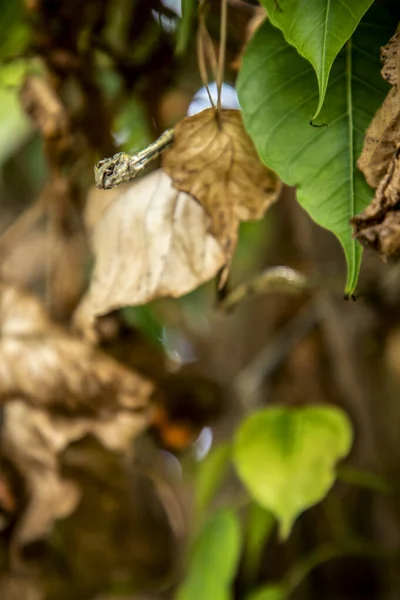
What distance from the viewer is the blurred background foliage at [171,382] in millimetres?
796

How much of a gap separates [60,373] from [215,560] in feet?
0.96

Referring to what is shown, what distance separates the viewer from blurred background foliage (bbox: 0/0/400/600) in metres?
0.80

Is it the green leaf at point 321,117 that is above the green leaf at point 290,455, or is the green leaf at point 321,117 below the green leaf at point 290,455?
above

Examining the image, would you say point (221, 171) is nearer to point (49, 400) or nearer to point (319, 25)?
point (319, 25)

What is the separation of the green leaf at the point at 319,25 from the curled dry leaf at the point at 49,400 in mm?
463

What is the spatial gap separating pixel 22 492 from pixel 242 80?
1.95 ft

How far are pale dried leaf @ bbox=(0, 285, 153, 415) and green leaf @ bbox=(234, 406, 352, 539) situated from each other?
0.52 ft

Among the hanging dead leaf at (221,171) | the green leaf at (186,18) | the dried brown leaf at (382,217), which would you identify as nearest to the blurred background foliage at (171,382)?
the green leaf at (186,18)

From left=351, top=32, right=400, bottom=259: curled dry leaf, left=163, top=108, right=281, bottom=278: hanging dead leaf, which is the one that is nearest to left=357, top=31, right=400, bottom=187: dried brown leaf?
left=351, top=32, right=400, bottom=259: curled dry leaf

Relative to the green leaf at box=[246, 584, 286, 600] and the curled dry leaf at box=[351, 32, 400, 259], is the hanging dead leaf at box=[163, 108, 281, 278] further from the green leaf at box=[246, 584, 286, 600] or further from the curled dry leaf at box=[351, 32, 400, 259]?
the green leaf at box=[246, 584, 286, 600]

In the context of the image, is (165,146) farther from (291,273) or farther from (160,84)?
(160,84)

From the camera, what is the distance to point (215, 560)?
799 mm

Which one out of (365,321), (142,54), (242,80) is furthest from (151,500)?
(242,80)

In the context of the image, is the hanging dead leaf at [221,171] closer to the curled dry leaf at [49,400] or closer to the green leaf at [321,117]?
the green leaf at [321,117]
